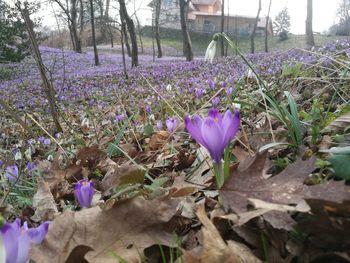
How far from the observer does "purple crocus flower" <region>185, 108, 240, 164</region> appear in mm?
1053

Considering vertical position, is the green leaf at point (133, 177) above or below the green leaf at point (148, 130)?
above

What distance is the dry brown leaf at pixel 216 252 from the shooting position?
0.87 metres

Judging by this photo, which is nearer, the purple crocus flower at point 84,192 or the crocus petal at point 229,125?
the crocus petal at point 229,125

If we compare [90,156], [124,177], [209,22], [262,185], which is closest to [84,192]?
[124,177]

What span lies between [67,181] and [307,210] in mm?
1447

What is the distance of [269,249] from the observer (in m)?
0.95

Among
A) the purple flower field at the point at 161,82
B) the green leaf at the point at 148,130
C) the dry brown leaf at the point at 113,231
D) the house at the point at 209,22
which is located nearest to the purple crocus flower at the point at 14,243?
the dry brown leaf at the point at 113,231

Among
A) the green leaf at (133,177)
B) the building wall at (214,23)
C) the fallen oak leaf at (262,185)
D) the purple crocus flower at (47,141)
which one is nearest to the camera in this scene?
the fallen oak leaf at (262,185)

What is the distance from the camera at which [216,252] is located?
2.88 ft

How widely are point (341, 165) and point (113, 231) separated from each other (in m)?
0.61

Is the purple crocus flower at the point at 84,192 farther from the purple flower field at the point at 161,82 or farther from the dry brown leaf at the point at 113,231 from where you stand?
the purple flower field at the point at 161,82

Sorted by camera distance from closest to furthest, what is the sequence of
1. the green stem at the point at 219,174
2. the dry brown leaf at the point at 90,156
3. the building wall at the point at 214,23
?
1. the green stem at the point at 219,174
2. the dry brown leaf at the point at 90,156
3. the building wall at the point at 214,23

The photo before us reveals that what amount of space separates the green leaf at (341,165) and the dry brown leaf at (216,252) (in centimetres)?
32

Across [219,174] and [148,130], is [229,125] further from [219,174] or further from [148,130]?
[148,130]
